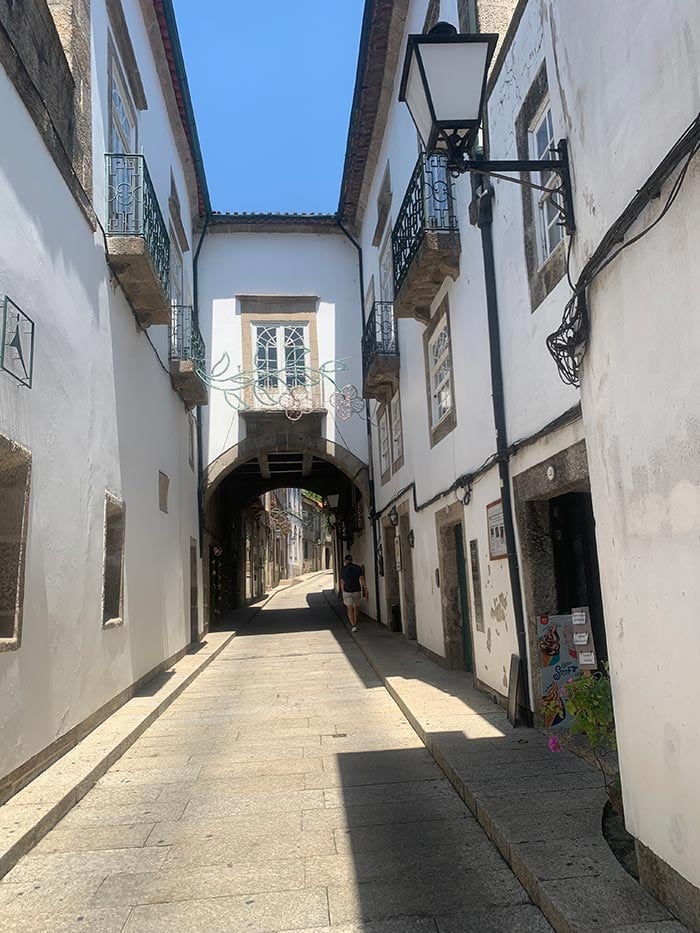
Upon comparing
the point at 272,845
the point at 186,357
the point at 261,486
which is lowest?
the point at 272,845

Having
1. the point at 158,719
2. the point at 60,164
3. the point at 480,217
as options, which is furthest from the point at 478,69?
the point at 158,719

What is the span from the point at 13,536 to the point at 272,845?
8.00 feet

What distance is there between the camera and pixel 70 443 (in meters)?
5.80

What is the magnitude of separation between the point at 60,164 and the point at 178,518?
671cm

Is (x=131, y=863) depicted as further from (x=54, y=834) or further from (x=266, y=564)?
(x=266, y=564)

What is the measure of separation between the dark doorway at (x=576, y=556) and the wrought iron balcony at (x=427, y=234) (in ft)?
10.3

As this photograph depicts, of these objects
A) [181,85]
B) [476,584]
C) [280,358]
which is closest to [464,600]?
[476,584]

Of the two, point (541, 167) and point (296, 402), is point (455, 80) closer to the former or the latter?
point (541, 167)

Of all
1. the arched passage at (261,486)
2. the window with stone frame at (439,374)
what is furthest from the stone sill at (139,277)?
the arched passage at (261,486)

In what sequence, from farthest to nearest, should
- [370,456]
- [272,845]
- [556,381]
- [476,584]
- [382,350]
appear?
[370,456], [382,350], [476,584], [556,381], [272,845]

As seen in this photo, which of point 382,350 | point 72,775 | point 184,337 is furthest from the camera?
point 382,350

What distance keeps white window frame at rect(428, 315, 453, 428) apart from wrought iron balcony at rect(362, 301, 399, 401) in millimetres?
2562

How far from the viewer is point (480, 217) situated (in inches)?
261

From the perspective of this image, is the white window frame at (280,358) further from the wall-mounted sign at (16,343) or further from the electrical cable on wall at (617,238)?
the electrical cable on wall at (617,238)
